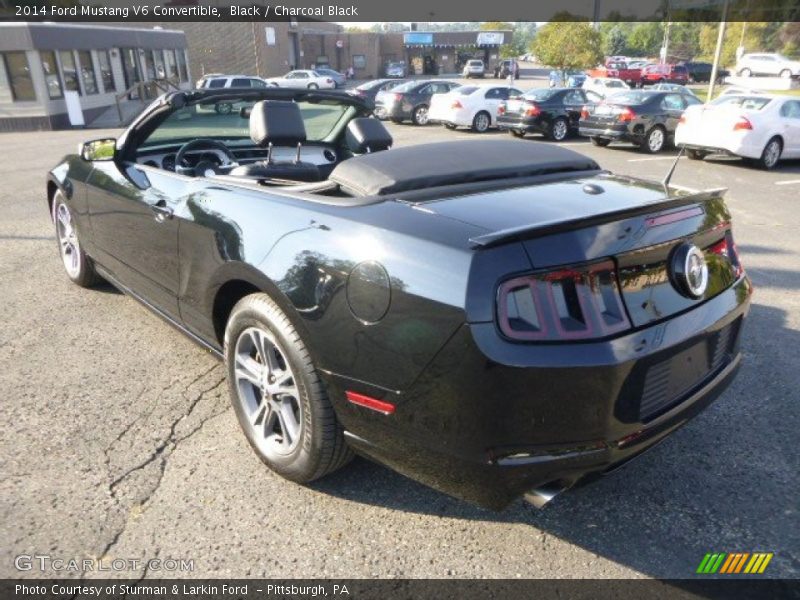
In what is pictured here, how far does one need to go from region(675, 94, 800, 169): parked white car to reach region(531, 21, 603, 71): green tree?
2934cm

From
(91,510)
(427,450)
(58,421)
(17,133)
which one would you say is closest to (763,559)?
(427,450)

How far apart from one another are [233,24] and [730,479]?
51.8m

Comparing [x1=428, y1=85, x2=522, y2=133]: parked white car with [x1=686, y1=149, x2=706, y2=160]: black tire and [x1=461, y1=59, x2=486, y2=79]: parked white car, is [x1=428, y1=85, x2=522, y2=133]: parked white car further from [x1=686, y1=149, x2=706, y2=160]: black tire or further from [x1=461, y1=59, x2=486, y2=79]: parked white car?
[x1=461, y1=59, x2=486, y2=79]: parked white car

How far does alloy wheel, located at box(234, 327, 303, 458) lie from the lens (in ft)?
8.33

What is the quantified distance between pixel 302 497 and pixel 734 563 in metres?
1.67

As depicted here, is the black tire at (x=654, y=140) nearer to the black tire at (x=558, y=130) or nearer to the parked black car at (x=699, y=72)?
the black tire at (x=558, y=130)

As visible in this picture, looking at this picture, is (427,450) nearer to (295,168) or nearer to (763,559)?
(763,559)

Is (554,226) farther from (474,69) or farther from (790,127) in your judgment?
(474,69)

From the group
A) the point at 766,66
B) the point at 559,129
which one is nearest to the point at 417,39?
the point at 766,66

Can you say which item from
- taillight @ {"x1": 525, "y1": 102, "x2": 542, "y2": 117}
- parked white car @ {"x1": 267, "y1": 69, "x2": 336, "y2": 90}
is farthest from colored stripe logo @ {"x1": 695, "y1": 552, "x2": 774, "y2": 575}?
parked white car @ {"x1": 267, "y1": 69, "x2": 336, "y2": 90}

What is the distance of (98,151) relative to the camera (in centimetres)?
395

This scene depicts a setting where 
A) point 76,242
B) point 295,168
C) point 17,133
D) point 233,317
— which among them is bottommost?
point 17,133

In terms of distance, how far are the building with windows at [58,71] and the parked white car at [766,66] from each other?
4418 cm

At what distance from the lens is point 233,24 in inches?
1853
